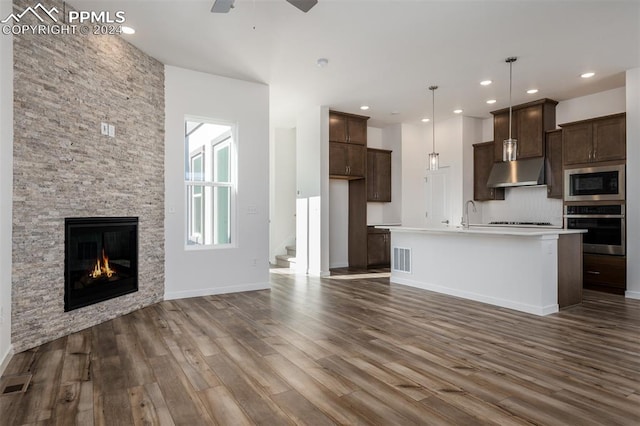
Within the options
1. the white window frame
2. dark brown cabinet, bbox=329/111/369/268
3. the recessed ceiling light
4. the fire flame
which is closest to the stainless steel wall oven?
dark brown cabinet, bbox=329/111/369/268

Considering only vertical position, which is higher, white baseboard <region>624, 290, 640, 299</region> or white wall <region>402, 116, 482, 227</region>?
white wall <region>402, 116, 482, 227</region>

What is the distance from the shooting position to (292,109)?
7184mm

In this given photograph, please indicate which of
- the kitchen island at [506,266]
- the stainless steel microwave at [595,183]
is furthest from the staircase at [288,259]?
the stainless steel microwave at [595,183]

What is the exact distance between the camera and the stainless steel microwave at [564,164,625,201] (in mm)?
5246

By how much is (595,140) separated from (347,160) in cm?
400

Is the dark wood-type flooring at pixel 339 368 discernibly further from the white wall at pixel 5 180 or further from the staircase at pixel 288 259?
the staircase at pixel 288 259

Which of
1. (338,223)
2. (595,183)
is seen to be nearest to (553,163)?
(595,183)

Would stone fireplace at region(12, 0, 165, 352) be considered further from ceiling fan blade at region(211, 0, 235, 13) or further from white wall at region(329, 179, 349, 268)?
white wall at region(329, 179, 349, 268)

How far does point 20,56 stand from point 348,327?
3.81m

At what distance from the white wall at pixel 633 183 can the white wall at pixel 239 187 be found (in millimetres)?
5146

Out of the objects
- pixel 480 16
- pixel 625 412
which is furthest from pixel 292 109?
pixel 625 412

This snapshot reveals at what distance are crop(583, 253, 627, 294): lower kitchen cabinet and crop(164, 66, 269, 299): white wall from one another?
16.1ft

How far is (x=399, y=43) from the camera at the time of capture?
4.30 metres

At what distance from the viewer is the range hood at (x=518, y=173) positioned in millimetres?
6402
